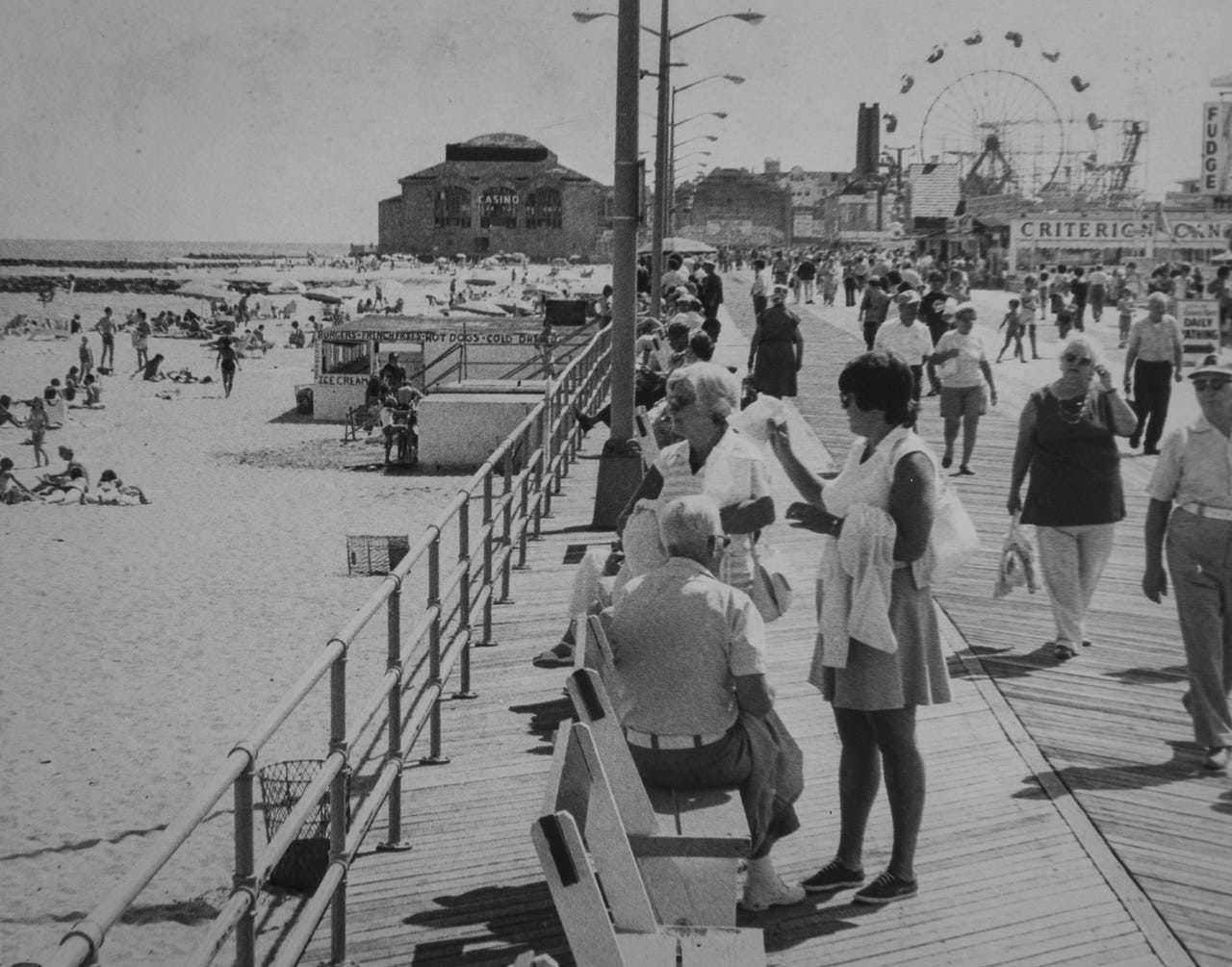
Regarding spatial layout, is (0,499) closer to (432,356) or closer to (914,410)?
(432,356)

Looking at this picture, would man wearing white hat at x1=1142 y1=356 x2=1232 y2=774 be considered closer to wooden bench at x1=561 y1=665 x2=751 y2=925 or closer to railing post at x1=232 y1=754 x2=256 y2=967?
wooden bench at x1=561 y1=665 x2=751 y2=925

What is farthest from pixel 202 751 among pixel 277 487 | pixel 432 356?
pixel 432 356

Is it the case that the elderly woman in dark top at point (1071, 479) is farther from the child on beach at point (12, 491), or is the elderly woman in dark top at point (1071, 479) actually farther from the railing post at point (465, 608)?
the child on beach at point (12, 491)

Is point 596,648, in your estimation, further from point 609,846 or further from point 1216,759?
point 1216,759

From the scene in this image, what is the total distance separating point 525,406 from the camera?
27.2m

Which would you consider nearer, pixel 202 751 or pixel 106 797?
pixel 106 797

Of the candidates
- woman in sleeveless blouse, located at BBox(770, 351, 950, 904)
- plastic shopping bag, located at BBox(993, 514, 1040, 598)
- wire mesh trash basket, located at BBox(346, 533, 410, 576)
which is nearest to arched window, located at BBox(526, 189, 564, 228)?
wire mesh trash basket, located at BBox(346, 533, 410, 576)

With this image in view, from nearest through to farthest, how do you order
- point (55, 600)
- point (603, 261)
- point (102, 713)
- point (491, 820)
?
1. point (491, 820)
2. point (102, 713)
3. point (55, 600)
4. point (603, 261)

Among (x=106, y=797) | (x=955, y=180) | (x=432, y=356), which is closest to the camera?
(x=106, y=797)

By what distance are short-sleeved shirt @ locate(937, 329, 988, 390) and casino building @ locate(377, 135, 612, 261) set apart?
154 meters

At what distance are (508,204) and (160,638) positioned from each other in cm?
15683

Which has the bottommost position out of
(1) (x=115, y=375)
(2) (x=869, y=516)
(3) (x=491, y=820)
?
(1) (x=115, y=375)

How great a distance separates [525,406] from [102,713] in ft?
48.3

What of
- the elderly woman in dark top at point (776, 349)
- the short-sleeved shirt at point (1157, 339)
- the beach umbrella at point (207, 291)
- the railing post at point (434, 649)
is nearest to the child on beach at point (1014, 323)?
the short-sleeved shirt at point (1157, 339)
